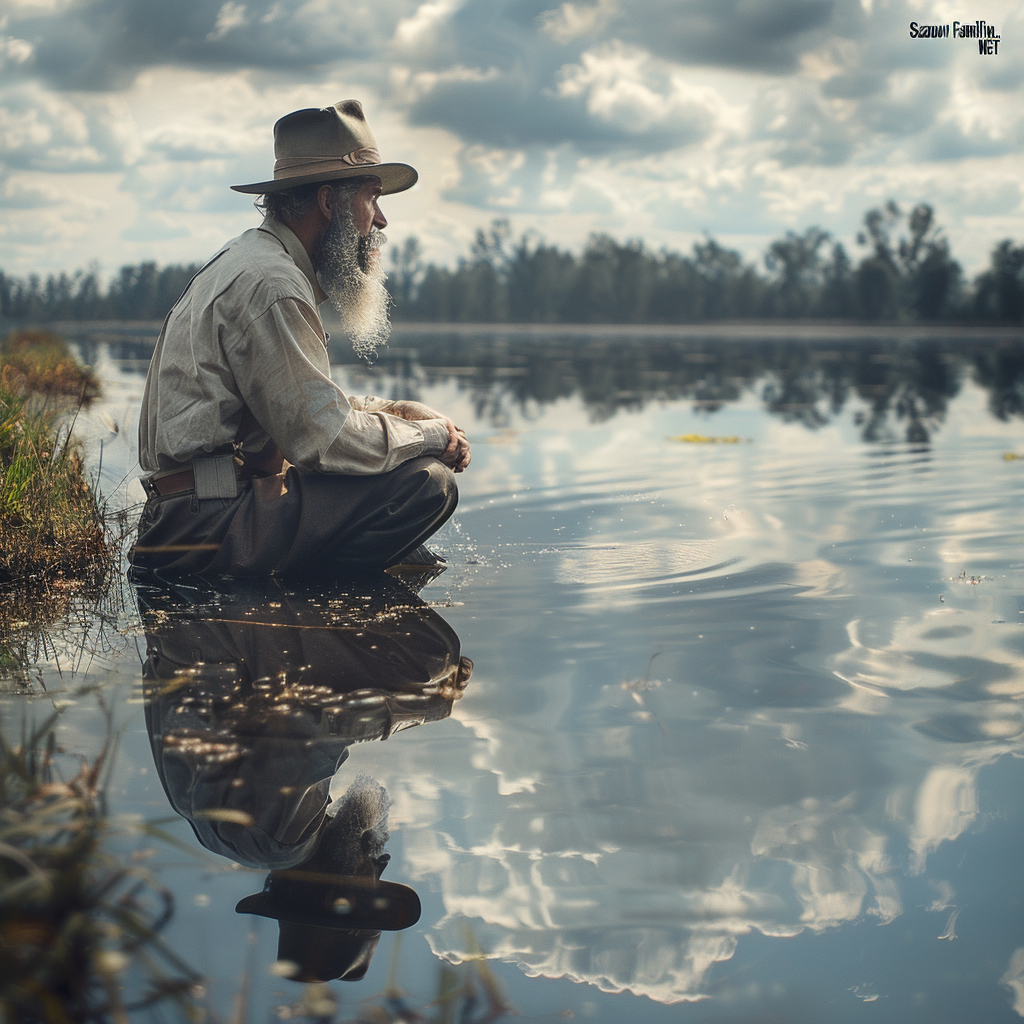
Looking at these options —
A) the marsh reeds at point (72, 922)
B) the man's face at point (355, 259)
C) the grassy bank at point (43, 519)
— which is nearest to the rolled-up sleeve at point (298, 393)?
the man's face at point (355, 259)

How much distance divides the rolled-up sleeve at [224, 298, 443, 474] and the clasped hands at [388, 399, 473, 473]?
45cm

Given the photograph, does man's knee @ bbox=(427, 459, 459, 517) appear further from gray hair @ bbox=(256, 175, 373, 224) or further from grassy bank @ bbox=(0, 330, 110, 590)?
grassy bank @ bbox=(0, 330, 110, 590)

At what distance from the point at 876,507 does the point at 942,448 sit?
2.98m

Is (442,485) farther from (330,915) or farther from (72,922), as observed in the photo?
(72,922)

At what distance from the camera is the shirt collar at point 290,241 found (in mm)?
4414

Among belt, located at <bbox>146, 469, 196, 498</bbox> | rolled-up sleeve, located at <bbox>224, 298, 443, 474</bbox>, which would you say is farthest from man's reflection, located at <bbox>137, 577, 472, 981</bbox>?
rolled-up sleeve, located at <bbox>224, 298, 443, 474</bbox>

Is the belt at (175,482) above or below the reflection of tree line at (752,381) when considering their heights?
below

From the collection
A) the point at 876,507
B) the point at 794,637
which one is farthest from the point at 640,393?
the point at 794,637

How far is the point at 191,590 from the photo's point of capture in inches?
170

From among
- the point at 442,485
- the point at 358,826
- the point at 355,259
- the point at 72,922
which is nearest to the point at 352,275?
the point at 355,259

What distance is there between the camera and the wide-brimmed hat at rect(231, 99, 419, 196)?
14.2 ft

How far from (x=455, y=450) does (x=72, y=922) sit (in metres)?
3.21

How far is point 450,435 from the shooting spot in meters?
4.68

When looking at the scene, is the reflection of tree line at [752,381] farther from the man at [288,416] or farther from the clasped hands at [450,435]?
the man at [288,416]
